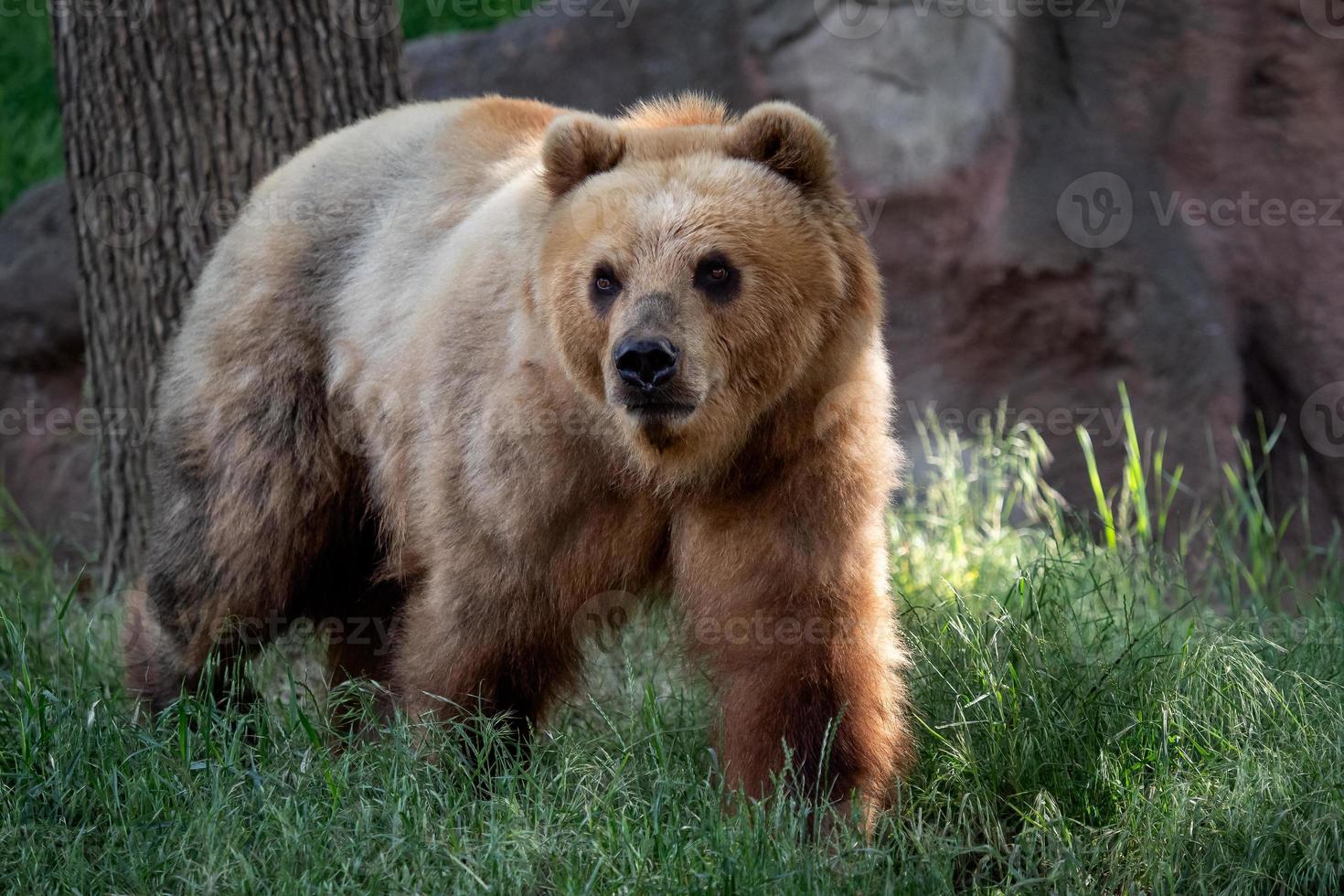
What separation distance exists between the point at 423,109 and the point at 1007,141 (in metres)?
3.70

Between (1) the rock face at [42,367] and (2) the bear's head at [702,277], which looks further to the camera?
(1) the rock face at [42,367]

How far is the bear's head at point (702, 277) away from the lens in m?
3.32

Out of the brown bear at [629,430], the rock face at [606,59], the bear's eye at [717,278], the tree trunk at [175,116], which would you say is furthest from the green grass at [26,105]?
the bear's eye at [717,278]

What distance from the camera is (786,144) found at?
11.5 feet

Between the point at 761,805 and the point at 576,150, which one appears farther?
the point at 576,150

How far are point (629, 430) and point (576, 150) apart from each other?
73 cm

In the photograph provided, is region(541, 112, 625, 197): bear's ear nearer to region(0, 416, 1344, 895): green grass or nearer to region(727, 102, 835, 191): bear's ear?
region(727, 102, 835, 191): bear's ear

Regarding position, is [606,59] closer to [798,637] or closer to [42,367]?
[42,367]

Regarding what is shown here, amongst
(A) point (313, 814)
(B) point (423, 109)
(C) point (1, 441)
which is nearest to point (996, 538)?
(B) point (423, 109)

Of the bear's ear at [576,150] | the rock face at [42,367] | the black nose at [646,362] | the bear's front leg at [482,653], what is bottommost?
the rock face at [42,367]

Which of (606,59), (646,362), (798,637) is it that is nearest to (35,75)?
(606,59)

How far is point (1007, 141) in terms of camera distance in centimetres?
730

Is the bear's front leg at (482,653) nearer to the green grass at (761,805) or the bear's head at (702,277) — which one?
the green grass at (761,805)

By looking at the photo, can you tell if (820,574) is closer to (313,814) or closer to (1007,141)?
(313,814)
